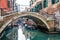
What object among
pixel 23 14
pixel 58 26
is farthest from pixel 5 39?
pixel 58 26

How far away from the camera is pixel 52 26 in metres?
11.5

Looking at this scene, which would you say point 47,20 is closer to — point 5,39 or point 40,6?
point 5,39

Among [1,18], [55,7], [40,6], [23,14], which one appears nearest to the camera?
[1,18]

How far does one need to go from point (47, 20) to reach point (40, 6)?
5.01m

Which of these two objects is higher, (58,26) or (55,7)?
(55,7)

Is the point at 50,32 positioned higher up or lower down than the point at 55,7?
lower down

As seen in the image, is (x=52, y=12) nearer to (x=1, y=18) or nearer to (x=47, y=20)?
(x=47, y=20)

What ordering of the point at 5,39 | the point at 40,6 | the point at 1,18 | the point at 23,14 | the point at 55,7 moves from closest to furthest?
1. the point at 5,39
2. the point at 1,18
3. the point at 55,7
4. the point at 23,14
5. the point at 40,6

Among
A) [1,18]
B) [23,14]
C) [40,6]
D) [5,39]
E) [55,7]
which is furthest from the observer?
[40,6]

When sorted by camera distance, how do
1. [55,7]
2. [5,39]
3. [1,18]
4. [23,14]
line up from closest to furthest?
[5,39], [1,18], [55,7], [23,14]

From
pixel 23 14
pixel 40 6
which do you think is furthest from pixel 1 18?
pixel 40 6

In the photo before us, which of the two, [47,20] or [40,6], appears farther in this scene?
[40,6]

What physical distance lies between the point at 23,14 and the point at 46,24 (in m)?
1.48

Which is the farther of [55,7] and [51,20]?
[51,20]
